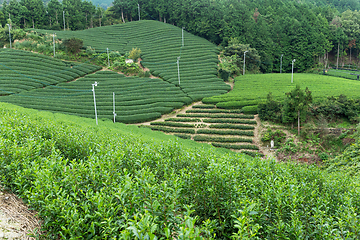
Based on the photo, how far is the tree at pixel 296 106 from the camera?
2633 centimetres

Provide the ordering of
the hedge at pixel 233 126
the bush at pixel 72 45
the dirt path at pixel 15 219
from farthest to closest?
the bush at pixel 72 45 → the hedge at pixel 233 126 → the dirt path at pixel 15 219

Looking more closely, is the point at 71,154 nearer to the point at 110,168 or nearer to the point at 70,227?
the point at 110,168

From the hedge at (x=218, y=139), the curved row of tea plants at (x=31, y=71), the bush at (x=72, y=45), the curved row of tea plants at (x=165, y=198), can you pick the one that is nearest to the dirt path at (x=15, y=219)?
the curved row of tea plants at (x=165, y=198)

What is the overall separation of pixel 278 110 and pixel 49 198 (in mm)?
29464

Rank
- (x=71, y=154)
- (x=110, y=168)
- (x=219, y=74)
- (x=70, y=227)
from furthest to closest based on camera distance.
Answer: (x=219, y=74), (x=71, y=154), (x=110, y=168), (x=70, y=227)

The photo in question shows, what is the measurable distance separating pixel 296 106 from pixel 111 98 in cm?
2707

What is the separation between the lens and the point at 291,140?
2639 centimetres

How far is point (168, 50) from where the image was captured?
5909 cm

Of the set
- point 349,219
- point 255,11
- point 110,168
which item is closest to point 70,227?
point 110,168

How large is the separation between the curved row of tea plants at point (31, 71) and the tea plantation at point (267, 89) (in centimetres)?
2734

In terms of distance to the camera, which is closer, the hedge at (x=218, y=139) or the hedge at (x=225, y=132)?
the hedge at (x=218, y=139)

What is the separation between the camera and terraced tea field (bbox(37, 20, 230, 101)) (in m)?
43.9

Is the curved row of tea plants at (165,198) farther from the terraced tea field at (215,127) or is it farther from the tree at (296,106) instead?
the tree at (296,106)

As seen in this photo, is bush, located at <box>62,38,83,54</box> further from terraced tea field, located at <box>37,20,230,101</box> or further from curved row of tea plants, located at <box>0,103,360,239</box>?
curved row of tea plants, located at <box>0,103,360,239</box>
